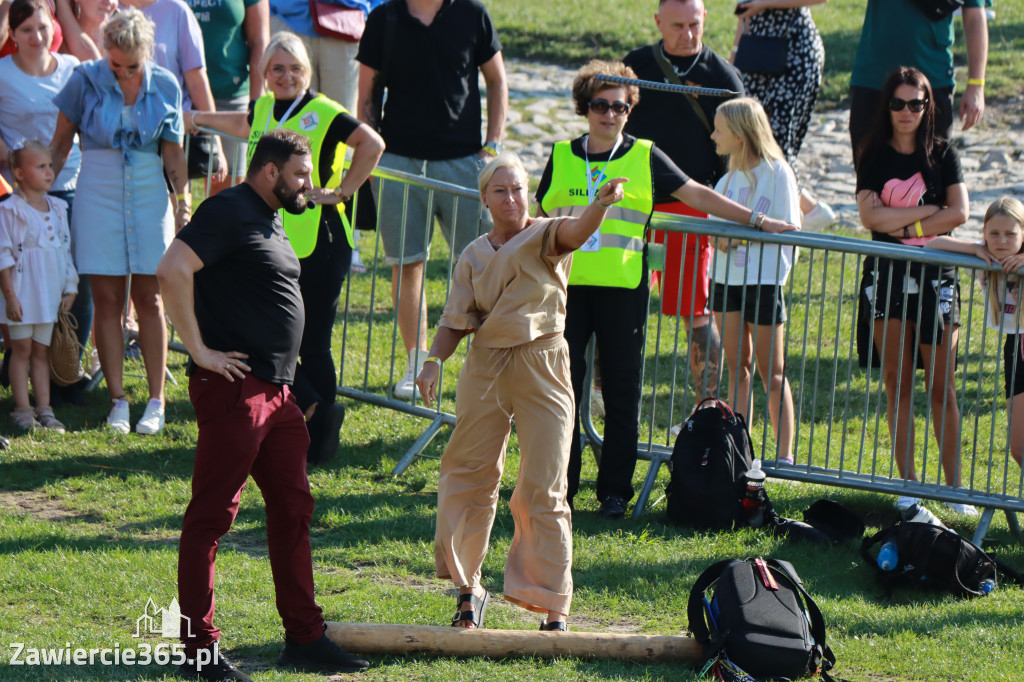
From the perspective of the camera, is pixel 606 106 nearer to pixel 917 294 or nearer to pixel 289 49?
pixel 289 49

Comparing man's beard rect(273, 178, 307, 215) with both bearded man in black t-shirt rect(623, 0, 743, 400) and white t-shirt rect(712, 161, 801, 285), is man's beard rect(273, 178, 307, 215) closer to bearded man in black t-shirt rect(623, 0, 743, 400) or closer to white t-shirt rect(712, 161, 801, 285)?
white t-shirt rect(712, 161, 801, 285)

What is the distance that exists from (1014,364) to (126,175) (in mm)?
4813

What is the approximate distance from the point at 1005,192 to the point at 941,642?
8537mm

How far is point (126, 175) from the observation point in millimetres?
7492

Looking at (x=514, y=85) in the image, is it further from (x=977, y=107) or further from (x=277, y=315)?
(x=277, y=315)

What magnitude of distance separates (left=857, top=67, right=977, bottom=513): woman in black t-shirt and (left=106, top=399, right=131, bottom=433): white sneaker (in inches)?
165

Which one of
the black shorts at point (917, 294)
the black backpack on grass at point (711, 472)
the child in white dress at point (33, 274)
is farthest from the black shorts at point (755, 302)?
the child in white dress at point (33, 274)

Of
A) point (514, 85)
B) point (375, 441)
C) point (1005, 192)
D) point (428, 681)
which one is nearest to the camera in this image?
point (428, 681)

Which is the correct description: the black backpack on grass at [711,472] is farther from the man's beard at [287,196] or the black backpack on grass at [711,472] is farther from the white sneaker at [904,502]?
the man's beard at [287,196]

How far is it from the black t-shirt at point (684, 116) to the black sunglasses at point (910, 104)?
3.67ft

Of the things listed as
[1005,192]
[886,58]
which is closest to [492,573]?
[886,58]

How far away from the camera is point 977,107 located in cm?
801

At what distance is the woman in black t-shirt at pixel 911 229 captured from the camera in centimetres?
674

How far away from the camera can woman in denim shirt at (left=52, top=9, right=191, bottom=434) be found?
736 cm
